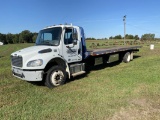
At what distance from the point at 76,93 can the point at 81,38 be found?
3.47 metres

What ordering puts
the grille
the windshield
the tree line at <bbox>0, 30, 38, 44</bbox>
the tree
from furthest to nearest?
the tree line at <bbox>0, 30, 38, 44</bbox> → the tree → the windshield → the grille

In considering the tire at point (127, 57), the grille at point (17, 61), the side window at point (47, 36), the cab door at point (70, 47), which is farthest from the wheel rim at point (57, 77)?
the tire at point (127, 57)

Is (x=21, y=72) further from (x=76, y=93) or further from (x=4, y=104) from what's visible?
(x=76, y=93)

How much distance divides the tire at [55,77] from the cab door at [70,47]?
2.41 feet

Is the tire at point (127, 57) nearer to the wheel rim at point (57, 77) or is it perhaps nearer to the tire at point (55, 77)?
the tire at point (55, 77)

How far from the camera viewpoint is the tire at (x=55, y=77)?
728 centimetres

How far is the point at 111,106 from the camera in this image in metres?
5.23

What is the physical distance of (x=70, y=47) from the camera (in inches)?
321

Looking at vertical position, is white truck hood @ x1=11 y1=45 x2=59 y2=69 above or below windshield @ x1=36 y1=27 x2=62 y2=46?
below

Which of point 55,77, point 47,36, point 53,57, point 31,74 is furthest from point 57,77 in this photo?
point 47,36

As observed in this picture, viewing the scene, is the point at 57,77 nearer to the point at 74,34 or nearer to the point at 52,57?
the point at 52,57

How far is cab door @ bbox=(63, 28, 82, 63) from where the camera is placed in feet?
26.1

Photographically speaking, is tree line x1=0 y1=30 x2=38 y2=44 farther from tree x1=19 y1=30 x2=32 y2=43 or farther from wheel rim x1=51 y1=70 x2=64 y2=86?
wheel rim x1=51 y1=70 x2=64 y2=86

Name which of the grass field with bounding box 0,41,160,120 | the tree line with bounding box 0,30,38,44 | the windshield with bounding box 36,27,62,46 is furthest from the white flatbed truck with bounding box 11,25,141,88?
the tree line with bounding box 0,30,38,44
